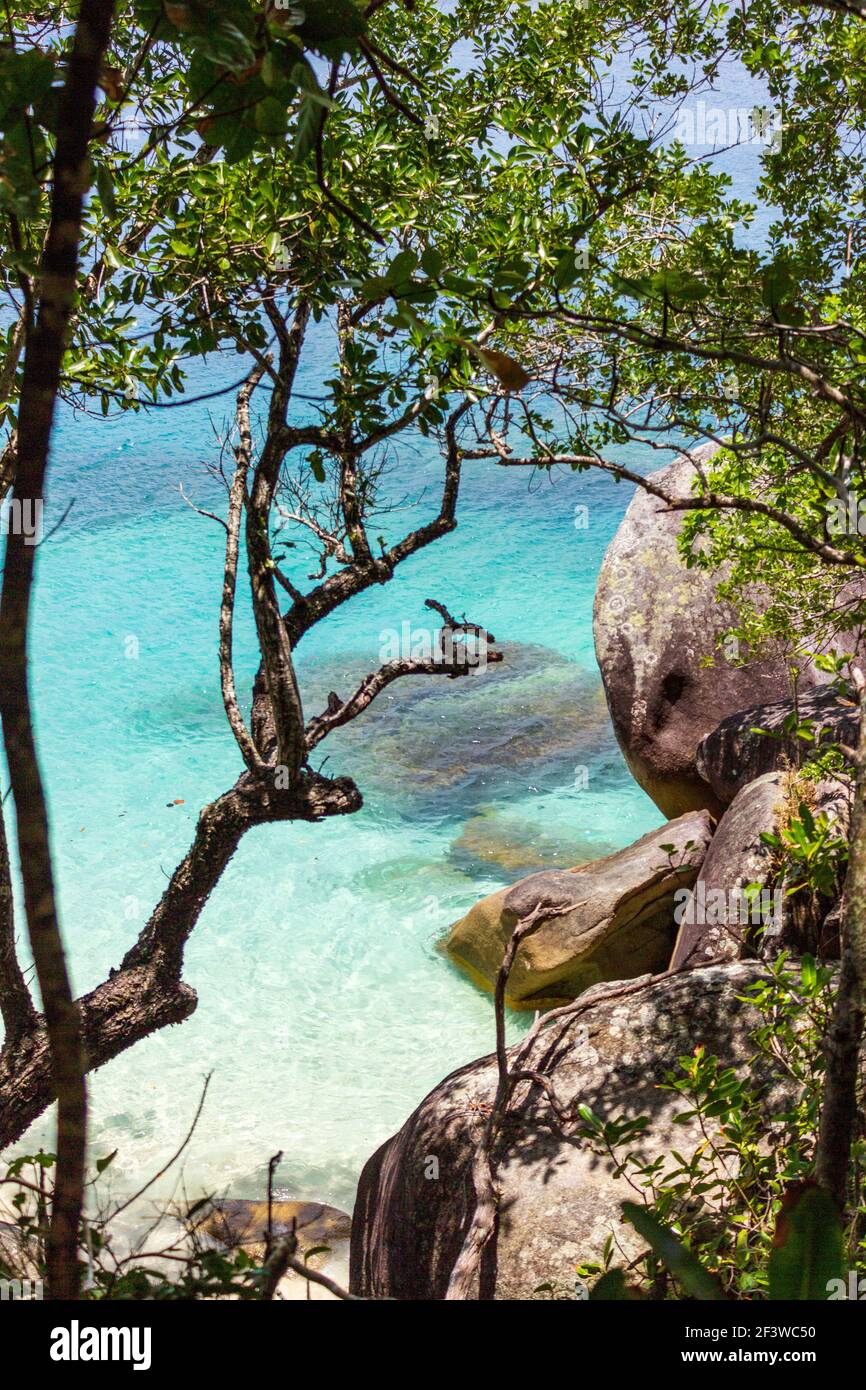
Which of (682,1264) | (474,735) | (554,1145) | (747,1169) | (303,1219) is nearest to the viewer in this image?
(682,1264)

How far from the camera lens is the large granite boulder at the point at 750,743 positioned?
6715mm

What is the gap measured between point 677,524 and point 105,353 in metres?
5.51

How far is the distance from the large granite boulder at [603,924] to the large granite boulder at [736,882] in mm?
944

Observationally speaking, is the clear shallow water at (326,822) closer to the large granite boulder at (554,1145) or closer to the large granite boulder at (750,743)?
the large granite boulder at (750,743)

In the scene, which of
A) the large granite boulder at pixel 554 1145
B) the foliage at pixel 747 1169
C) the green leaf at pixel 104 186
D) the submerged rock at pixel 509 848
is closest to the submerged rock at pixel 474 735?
the submerged rock at pixel 509 848

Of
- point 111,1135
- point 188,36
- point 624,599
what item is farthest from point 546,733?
point 188,36

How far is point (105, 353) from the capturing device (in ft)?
14.1

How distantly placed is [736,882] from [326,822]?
627 centimetres

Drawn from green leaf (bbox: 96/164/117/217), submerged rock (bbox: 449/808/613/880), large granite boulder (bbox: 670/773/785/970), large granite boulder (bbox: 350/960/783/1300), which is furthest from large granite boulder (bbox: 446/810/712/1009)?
green leaf (bbox: 96/164/117/217)

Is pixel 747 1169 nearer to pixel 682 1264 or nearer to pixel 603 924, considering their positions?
pixel 682 1264

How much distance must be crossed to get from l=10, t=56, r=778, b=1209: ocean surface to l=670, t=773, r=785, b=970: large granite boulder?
248cm

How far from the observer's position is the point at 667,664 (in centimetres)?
859

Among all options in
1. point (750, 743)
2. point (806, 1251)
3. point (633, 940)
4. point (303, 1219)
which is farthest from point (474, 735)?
point (806, 1251)
